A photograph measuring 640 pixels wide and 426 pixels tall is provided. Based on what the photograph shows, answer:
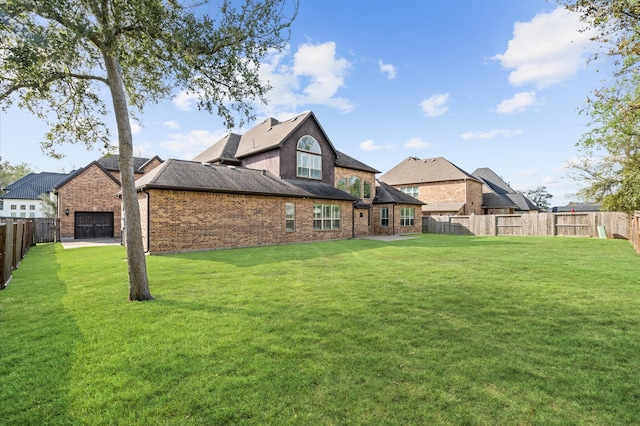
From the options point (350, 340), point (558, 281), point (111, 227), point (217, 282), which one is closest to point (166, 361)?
point (350, 340)

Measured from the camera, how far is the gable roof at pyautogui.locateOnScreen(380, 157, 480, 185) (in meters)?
35.7

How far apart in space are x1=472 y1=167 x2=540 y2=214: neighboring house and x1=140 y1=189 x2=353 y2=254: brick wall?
97.6 ft

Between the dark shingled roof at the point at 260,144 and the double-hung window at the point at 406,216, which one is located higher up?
the dark shingled roof at the point at 260,144

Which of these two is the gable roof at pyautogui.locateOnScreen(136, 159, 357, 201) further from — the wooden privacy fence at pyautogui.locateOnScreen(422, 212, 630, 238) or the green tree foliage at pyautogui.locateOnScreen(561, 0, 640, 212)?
the green tree foliage at pyautogui.locateOnScreen(561, 0, 640, 212)

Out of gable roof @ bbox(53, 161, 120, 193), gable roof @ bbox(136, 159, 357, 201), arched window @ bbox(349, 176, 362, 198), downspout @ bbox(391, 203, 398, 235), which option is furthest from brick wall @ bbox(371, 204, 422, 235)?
gable roof @ bbox(53, 161, 120, 193)

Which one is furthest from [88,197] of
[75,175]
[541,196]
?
[541,196]

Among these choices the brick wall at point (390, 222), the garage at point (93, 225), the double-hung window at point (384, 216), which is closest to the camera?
the garage at point (93, 225)

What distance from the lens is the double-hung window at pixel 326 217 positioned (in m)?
20.2

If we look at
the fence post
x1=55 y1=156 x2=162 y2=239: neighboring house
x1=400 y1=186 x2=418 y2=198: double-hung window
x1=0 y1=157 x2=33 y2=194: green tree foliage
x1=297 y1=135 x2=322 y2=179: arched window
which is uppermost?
x1=0 y1=157 x2=33 y2=194: green tree foliage

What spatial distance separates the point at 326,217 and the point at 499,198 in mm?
29119

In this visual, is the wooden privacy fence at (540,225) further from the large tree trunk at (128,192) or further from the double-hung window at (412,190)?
the large tree trunk at (128,192)

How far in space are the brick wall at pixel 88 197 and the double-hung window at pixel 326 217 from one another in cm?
1673

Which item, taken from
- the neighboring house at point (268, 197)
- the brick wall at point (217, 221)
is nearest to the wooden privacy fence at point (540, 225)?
the neighboring house at point (268, 197)

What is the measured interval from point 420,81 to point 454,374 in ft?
58.3
